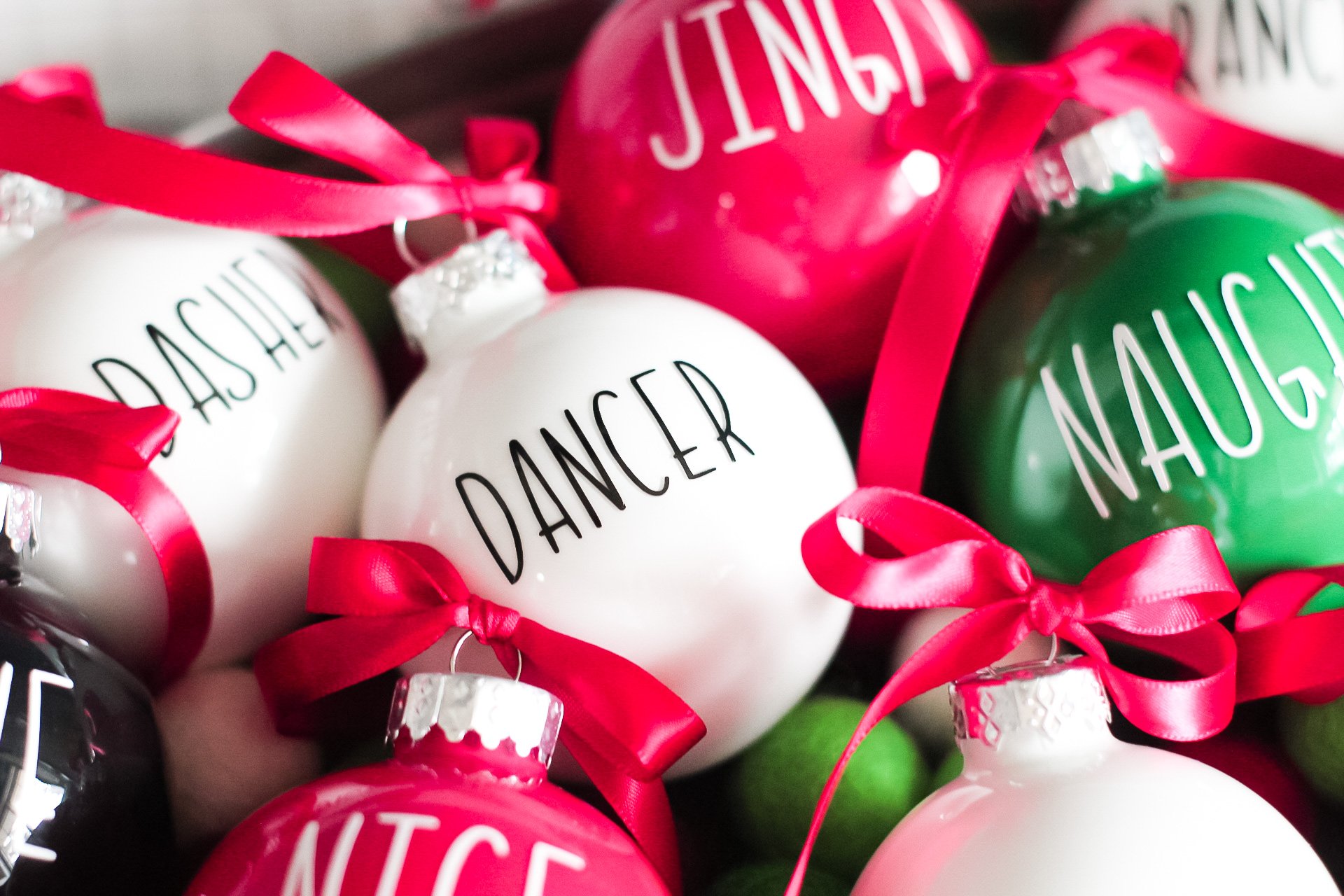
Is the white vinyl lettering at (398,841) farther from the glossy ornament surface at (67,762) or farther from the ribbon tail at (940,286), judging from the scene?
the ribbon tail at (940,286)

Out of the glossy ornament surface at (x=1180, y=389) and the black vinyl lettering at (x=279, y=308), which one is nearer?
the glossy ornament surface at (x=1180, y=389)

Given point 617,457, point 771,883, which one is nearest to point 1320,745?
point 771,883

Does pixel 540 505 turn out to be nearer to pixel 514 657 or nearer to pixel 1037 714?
pixel 514 657

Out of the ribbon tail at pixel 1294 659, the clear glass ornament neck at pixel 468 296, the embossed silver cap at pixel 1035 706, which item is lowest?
the ribbon tail at pixel 1294 659

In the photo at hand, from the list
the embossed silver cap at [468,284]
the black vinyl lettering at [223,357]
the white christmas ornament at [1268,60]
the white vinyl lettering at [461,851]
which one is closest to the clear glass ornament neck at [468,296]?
the embossed silver cap at [468,284]

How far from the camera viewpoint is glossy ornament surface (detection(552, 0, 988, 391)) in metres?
0.73

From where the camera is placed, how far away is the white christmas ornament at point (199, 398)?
650mm

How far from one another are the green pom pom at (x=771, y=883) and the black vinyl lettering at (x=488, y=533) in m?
0.22

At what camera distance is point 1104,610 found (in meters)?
0.58

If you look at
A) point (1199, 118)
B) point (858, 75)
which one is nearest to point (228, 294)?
point (858, 75)

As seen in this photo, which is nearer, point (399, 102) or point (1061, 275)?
point (1061, 275)

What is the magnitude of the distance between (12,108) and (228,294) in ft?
0.65

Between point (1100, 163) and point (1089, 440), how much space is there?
0.21 m

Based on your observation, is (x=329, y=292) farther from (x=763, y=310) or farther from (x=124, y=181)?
(x=763, y=310)
